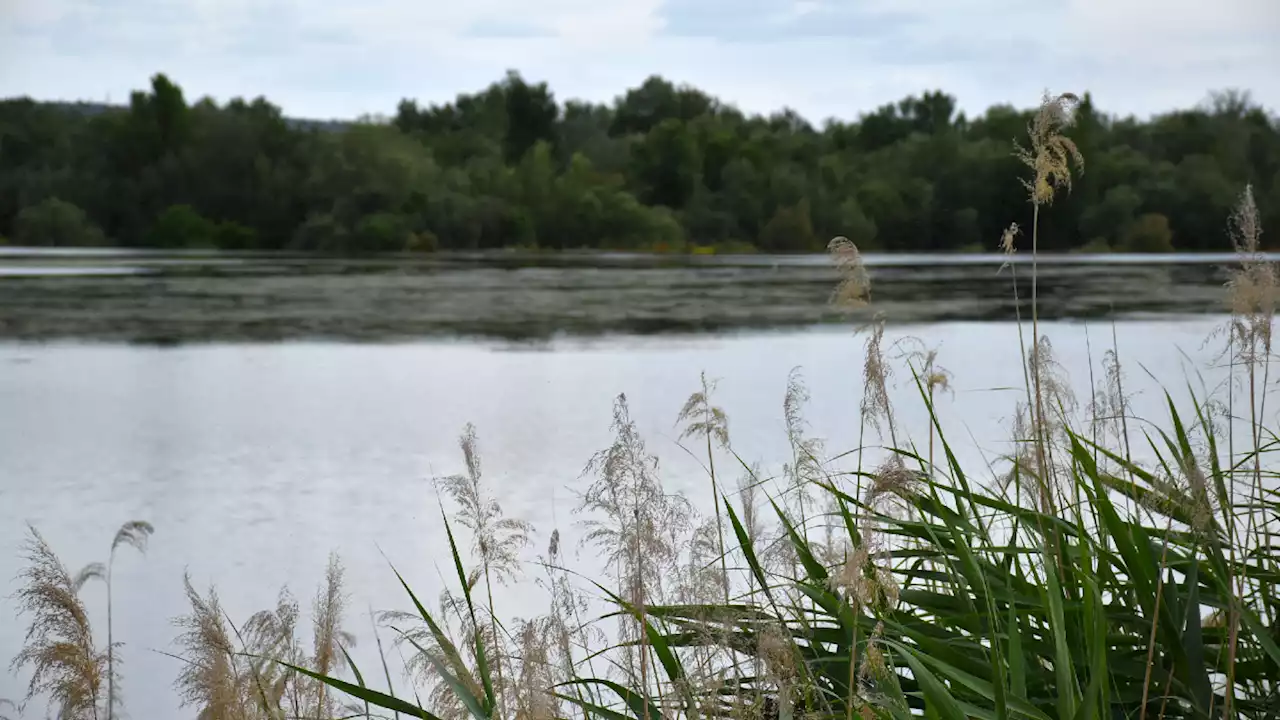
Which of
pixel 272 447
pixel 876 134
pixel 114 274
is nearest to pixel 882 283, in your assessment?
pixel 114 274

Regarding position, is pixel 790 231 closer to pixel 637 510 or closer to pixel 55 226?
pixel 55 226

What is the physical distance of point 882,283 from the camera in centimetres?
2417

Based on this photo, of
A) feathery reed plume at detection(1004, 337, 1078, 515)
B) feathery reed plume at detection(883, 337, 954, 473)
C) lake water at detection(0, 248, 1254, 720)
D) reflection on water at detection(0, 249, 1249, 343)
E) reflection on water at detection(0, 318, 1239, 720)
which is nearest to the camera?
feathery reed plume at detection(1004, 337, 1078, 515)

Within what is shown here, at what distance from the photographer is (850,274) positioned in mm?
1966

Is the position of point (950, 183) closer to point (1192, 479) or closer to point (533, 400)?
point (533, 400)

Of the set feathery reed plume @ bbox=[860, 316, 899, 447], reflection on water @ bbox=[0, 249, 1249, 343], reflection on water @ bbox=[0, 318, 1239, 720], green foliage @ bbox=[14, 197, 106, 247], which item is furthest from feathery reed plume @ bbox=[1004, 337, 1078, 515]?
green foliage @ bbox=[14, 197, 106, 247]

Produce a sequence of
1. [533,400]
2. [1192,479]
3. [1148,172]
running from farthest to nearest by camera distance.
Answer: [1148,172] → [533,400] → [1192,479]

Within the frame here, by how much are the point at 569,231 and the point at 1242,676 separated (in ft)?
146

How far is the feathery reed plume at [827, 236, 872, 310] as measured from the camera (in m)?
1.95

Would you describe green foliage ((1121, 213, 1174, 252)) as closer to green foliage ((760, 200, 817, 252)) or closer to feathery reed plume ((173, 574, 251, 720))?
green foliage ((760, 200, 817, 252))

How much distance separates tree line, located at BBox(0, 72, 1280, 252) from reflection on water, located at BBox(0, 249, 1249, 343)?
386cm

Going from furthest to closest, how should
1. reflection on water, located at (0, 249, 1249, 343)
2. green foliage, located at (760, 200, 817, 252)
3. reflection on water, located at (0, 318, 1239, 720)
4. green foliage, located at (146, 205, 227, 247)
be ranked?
green foliage, located at (146, 205, 227, 247)
green foliage, located at (760, 200, 817, 252)
reflection on water, located at (0, 249, 1249, 343)
reflection on water, located at (0, 318, 1239, 720)

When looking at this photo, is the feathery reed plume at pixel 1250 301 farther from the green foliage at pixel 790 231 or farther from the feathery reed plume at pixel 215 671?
the green foliage at pixel 790 231

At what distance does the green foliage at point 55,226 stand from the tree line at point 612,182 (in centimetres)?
7
